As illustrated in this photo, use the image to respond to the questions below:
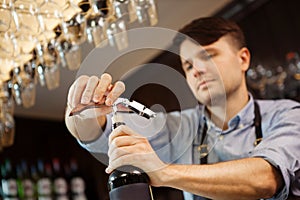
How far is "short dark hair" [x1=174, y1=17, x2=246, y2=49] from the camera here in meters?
1.61

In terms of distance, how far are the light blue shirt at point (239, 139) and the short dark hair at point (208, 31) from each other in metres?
Answer: 0.21

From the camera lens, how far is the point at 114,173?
38.5 inches

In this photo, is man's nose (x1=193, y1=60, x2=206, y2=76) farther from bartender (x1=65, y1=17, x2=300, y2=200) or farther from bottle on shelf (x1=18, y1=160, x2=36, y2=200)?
bottle on shelf (x1=18, y1=160, x2=36, y2=200)

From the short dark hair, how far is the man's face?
16 mm

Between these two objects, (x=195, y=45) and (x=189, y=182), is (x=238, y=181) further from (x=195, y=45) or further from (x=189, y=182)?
(x=195, y=45)

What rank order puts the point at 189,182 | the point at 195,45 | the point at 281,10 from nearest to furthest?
the point at 189,182
the point at 195,45
the point at 281,10

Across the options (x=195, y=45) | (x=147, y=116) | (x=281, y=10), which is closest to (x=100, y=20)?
(x=195, y=45)

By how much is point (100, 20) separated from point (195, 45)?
32 cm

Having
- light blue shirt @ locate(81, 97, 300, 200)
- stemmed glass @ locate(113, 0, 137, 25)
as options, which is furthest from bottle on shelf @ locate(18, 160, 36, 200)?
stemmed glass @ locate(113, 0, 137, 25)

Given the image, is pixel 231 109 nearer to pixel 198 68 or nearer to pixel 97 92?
pixel 198 68

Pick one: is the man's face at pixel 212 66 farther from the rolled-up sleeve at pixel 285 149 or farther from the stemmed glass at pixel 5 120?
the stemmed glass at pixel 5 120

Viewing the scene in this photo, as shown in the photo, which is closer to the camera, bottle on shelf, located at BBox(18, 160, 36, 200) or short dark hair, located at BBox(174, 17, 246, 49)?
short dark hair, located at BBox(174, 17, 246, 49)

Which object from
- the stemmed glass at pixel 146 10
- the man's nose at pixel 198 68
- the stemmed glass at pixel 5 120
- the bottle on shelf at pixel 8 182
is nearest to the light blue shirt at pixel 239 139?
the man's nose at pixel 198 68

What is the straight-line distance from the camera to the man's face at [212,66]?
1.54 m
